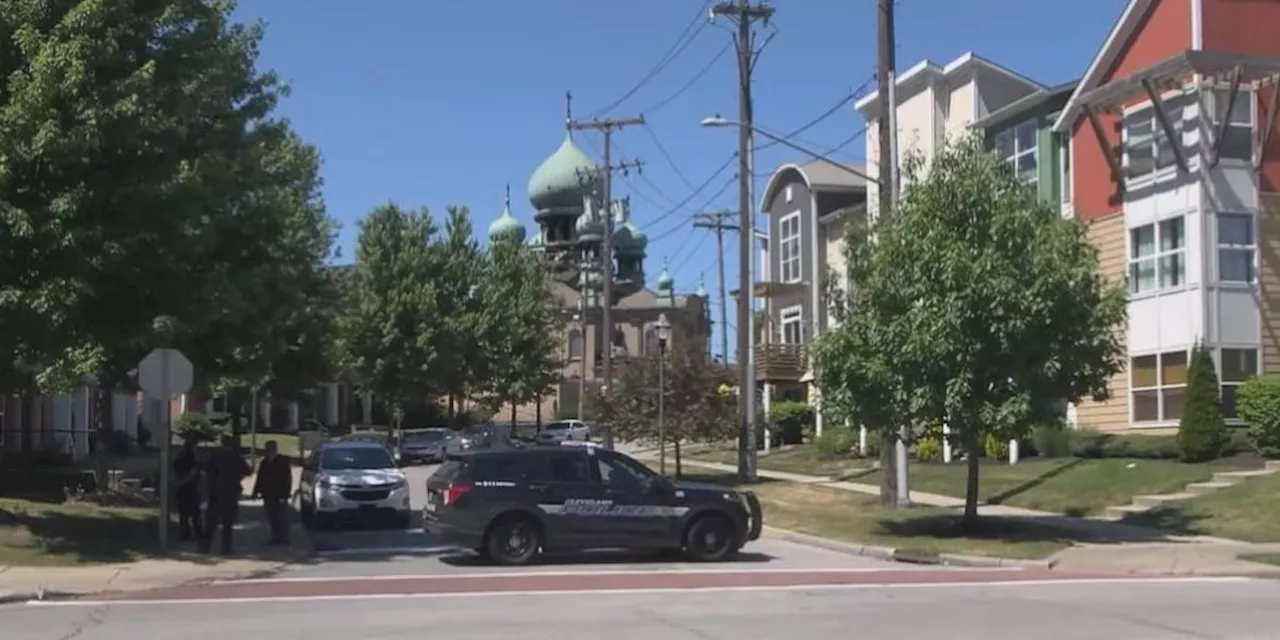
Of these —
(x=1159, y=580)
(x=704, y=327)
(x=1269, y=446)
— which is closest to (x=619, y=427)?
(x=1269, y=446)

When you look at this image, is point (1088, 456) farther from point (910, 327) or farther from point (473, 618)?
point (473, 618)

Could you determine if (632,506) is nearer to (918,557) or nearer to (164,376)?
(918,557)

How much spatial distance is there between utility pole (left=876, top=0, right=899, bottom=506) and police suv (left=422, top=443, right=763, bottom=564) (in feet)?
26.1

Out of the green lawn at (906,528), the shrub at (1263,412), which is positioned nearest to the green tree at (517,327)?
the green lawn at (906,528)

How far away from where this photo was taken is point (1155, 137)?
33.5 metres

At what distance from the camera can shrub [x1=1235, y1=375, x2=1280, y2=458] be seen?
2884cm

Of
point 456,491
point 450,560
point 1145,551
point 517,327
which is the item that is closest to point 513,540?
point 456,491

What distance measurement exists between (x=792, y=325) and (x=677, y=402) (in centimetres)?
1756

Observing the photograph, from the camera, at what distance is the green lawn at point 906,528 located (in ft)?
73.5

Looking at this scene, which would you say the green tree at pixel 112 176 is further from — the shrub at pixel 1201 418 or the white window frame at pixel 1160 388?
the white window frame at pixel 1160 388

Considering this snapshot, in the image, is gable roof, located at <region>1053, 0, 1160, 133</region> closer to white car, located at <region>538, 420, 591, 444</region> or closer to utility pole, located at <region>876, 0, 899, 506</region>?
utility pole, located at <region>876, 0, 899, 506</region>

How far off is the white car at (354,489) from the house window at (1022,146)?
18.5m

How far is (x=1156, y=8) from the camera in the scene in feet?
112

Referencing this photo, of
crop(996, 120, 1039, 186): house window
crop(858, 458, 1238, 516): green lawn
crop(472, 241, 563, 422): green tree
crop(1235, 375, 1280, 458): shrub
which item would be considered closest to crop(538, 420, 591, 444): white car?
crop(472, 241, 563, 422): green tree
